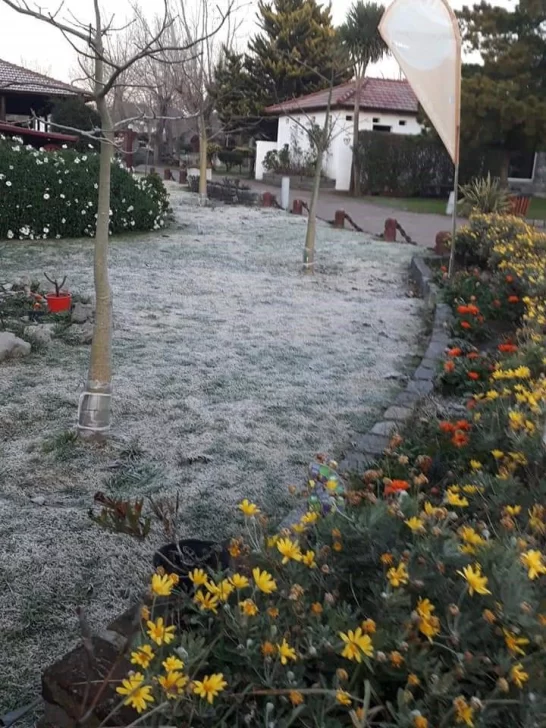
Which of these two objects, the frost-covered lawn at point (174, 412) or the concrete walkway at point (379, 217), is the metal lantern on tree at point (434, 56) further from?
the concrete walkway at point (379, 217)

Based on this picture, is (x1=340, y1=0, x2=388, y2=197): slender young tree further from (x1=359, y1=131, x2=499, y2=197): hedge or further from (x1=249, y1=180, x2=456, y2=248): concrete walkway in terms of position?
(x1=249, y1=180, x2=456, y2=248): concrete walkway

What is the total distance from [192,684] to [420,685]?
0.42 m

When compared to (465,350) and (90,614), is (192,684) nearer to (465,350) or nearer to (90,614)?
(90,614)

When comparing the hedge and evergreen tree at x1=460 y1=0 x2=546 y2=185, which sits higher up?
evergreen tree at x1=460 y1=0 x2=546 y2=185

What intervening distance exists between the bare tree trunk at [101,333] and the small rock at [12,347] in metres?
1.44

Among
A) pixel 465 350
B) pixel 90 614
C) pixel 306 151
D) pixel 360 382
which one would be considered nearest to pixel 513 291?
pixel 465 350

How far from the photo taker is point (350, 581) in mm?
1638

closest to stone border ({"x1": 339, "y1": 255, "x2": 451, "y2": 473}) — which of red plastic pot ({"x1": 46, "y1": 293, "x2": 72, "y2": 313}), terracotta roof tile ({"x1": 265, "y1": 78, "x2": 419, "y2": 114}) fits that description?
red plastic pot ({"x1": 46, "y1": 293, "x2": 72, "y2": 313})

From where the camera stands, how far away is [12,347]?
16.8ft

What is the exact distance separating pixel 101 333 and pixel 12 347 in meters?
1.50

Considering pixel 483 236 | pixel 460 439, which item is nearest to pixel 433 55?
pixel 483 236

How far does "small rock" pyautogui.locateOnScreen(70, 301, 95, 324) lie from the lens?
6.11 m

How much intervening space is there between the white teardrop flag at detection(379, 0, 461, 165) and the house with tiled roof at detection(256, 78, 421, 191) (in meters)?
18.7

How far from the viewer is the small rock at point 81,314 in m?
6.11
